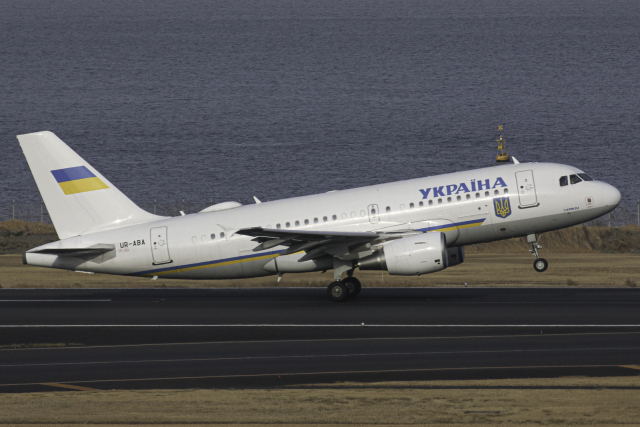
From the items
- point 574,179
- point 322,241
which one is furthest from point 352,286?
point 574,179

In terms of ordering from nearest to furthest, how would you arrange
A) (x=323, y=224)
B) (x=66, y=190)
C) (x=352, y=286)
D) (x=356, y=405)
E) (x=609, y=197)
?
(x=356, y=405) → (x=609, y=197) → (x=323, y=224) → (x=352, y=286) → (x=66, y=190)

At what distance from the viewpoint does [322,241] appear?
36.2 metres

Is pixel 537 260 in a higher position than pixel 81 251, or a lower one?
lower

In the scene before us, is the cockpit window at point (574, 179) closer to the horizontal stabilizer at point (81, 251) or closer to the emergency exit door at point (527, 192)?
the emergency exit door at point (527, 192)

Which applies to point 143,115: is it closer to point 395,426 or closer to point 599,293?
point 599,293

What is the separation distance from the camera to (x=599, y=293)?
130ft

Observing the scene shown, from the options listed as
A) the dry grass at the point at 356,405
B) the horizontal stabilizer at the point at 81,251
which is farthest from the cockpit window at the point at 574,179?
A: the horizontal stabilizer at the point at 81,251

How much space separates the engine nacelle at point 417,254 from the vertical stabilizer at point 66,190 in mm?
12374

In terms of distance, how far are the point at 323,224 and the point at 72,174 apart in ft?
37.8

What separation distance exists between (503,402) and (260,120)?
157m

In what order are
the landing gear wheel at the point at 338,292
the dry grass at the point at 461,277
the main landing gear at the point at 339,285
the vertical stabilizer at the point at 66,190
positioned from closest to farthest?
the main landing gear at the point at 339,285 → the landing gear wheel at the point at 338,292 → the vertical stabilizer at the point at 66,190 → the dry grass at the point at 461,277

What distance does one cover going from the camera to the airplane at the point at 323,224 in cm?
3656

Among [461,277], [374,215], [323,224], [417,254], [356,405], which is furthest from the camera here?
[461,277]

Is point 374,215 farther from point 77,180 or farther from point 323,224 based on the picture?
point 77,180
